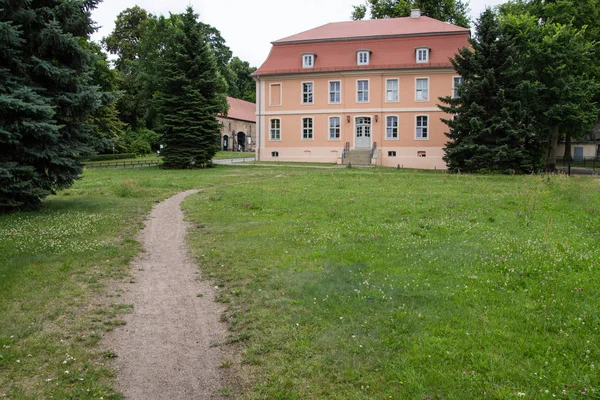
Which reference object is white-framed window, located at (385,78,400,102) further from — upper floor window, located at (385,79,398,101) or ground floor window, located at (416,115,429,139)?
ground floor window, located at (416,115,429,139)

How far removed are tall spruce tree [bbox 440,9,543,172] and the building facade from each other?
139ft

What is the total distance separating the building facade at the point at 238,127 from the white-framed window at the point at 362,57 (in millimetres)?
29063

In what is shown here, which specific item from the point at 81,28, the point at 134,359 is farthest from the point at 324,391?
the point at 81,28

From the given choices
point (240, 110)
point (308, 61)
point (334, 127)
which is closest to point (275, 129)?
point (334, 127)

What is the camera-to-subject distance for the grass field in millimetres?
4293

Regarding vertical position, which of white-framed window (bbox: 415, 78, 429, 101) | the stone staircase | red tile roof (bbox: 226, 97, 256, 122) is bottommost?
the stone staircase

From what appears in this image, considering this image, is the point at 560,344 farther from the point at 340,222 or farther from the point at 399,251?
the point at 340,222

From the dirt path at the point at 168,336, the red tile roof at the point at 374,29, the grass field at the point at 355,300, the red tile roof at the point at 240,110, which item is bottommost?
the dirt path at the point at 168,336

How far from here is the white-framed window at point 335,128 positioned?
41406 millimetres

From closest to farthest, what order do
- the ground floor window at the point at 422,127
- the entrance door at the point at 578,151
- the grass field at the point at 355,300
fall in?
the grass field at the point at 355,300 < the ground floor window at the point at 422,127 < the entrance door at the point at 578,151

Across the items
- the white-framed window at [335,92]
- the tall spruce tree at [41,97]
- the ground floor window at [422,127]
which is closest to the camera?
the tall spruce tree at [41,97]

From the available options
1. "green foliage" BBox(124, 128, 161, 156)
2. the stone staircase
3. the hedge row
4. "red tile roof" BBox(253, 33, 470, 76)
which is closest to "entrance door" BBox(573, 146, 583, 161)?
"red tile roof" BBox(253, 33, 470, 76)

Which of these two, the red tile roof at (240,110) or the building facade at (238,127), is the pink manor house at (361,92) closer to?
the building facade at (238,127)

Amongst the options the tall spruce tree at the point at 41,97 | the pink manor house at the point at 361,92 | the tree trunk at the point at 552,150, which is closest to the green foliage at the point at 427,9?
the pink manor house at the point at 361,92
